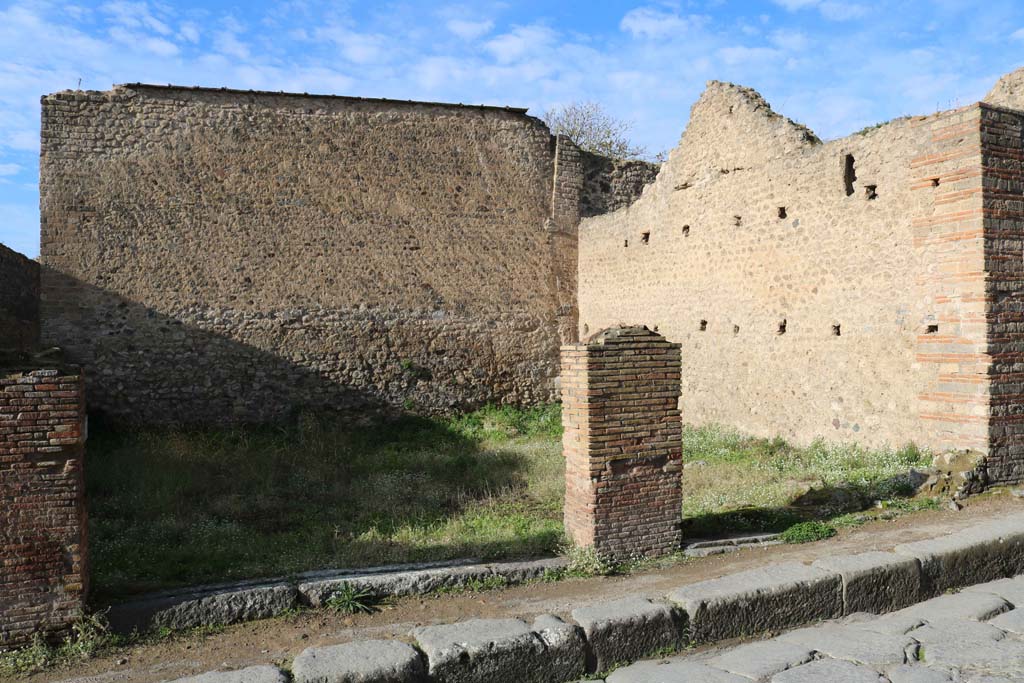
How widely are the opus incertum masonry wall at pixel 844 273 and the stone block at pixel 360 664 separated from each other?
588cm

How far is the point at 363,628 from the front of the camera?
4.39 m

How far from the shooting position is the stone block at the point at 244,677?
11.3 feet

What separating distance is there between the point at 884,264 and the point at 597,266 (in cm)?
552

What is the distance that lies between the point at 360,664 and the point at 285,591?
1.20m

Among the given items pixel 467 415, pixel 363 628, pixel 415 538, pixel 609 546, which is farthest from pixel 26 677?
pixel 467 415

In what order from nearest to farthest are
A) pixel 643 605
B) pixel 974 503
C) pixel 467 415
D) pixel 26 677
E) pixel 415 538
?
1. pixel 26 677
2. pixel 643 605
3. pixel 415 538
4. pixel 974 503
5. pixel 467 415

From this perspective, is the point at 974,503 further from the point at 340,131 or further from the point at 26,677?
the point at 340,131

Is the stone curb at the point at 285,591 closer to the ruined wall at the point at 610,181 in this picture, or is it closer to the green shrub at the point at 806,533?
the green shrub at the point at 806,533

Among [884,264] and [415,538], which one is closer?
[415,538]

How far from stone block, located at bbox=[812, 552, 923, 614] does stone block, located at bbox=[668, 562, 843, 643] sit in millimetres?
74

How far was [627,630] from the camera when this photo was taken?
4.12m

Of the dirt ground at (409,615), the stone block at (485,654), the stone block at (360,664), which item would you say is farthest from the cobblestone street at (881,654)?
the stone block at (360,664)

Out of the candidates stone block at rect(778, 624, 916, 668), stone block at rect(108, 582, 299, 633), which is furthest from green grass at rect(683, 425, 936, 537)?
stone block at rect(108, 582, 299, 633)

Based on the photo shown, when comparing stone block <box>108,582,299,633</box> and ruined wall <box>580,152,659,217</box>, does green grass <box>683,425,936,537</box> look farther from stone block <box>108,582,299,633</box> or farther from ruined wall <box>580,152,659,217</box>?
ruined wall <box>580,152,659,217</box>
